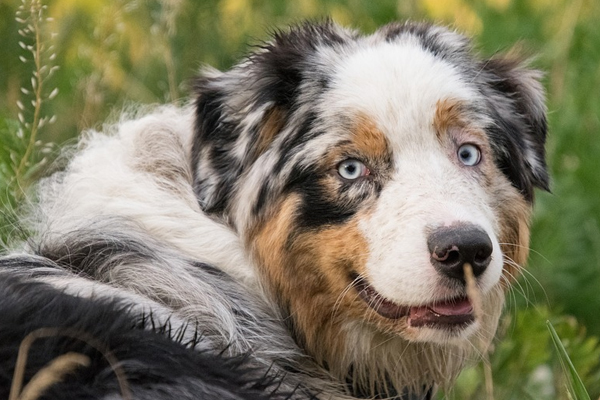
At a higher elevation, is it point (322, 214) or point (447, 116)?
point (447, 116)

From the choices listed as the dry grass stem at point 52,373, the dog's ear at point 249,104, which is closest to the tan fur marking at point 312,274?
the dog's ear at point 249,104

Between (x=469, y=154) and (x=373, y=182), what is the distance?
40 centimetres

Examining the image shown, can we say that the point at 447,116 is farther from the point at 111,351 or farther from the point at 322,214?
the point at 111,351

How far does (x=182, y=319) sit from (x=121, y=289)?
0.78 ft

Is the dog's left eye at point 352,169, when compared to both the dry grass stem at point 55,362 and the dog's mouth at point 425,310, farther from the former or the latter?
the dry grass stem at point 55,362

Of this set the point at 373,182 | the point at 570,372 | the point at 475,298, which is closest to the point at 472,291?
the point at 475,298

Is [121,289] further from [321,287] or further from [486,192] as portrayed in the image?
[486,192]

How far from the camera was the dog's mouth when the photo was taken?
3873 millimetres

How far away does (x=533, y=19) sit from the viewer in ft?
27.1

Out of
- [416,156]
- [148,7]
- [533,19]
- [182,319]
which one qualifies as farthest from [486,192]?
[533,19]

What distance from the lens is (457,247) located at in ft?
11.9

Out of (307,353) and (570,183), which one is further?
(570,183)

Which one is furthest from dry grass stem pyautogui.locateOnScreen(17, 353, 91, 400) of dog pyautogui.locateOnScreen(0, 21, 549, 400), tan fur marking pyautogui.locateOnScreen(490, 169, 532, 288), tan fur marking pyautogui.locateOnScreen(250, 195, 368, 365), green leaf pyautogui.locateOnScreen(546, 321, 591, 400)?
tan fur marking pyautogui.locateOnScreen(490, 169, 532, 288)

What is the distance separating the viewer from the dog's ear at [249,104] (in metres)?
4.18
